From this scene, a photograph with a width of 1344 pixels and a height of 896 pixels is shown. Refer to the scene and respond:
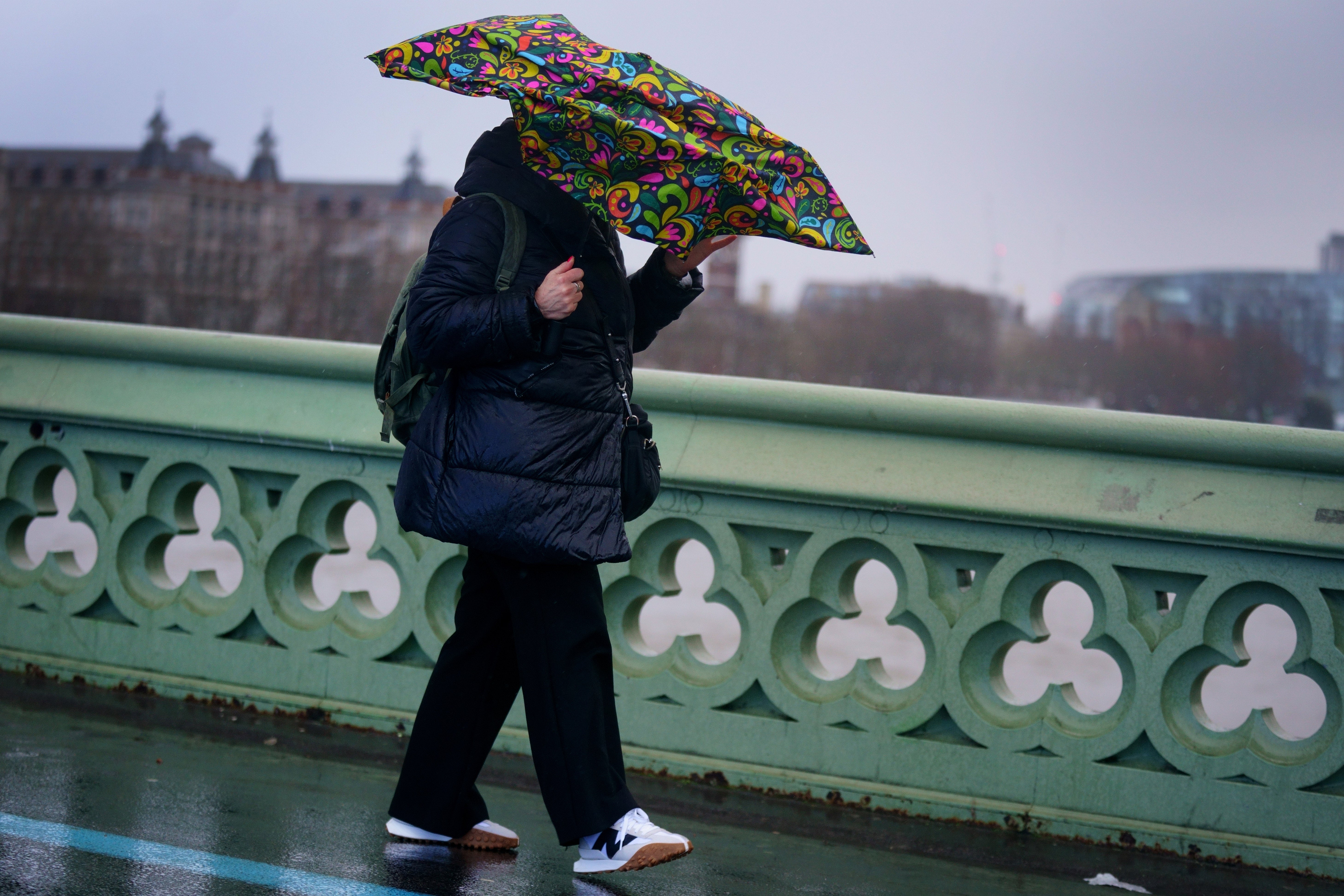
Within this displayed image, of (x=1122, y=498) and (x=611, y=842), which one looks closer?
(x=611, y=842)

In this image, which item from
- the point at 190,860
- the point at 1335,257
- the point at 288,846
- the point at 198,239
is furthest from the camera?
the point at 198,239

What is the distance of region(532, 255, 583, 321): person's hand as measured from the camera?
2.54 m

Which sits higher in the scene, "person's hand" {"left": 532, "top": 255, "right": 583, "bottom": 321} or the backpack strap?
the backpack strap

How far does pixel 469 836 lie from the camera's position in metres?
2.96

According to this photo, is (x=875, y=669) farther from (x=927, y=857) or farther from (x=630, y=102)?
(x=630, y=102)

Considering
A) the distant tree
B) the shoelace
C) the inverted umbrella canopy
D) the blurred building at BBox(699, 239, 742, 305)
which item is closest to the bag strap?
the inverted umbrella canopy

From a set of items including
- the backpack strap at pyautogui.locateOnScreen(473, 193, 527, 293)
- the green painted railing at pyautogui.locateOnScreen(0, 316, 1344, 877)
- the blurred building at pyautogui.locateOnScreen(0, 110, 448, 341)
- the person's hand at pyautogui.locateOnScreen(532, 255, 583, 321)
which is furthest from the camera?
the blurred building at pyautogui.locateOnScreen(0, 110, 448, 341)

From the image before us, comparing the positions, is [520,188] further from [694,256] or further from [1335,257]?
[1335,257]

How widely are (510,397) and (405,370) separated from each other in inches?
12.4

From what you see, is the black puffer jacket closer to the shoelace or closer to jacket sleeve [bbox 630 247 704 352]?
jacket sleeve [bbox 630 247 704 352]

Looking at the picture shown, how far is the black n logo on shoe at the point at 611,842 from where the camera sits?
2688mm

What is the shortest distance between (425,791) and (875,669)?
128cm

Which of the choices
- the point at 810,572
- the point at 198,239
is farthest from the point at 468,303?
the point at 198,239

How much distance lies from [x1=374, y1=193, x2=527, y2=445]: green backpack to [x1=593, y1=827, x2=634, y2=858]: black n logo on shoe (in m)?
0.92
